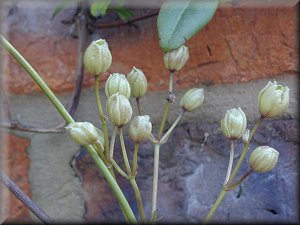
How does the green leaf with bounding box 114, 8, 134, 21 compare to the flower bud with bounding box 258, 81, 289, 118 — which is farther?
the green leaf with bounding box 114, 8, 134, 21

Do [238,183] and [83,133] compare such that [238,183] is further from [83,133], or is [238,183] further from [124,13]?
[124,13]

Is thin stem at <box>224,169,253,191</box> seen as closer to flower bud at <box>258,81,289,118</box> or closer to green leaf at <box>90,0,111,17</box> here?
flower bud at <box>258,81,289,118</box>

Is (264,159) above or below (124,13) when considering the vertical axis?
below

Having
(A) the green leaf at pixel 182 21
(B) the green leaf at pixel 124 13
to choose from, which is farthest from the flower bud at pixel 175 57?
(B) the green leaf at pixel 124 13

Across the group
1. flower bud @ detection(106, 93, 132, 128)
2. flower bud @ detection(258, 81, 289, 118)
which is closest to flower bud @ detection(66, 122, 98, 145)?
flower bud @ detection(106, 93, 132, 128)

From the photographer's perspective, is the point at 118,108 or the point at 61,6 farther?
the point at 61,6

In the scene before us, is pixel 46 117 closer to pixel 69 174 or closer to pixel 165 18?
pixel 69 174

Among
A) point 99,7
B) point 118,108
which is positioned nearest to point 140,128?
point 118,108
